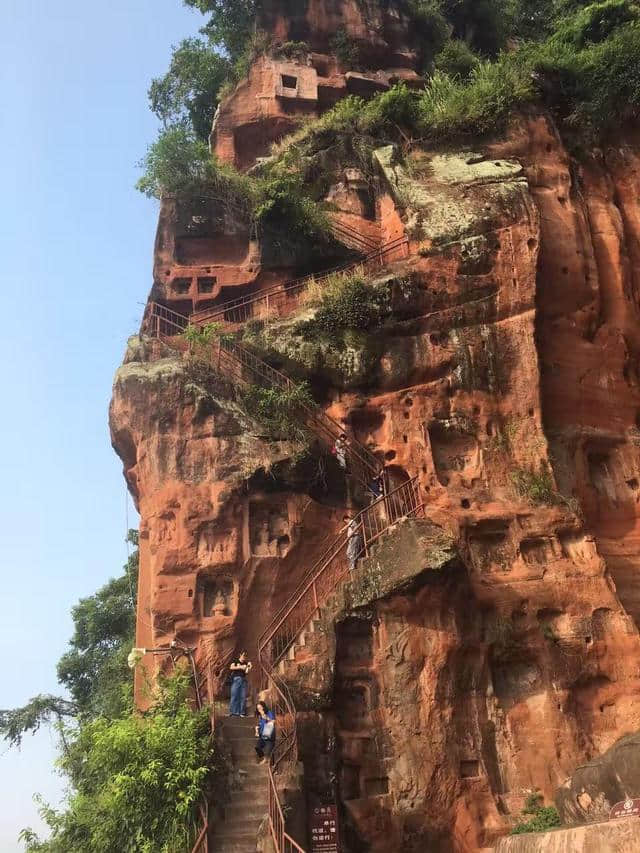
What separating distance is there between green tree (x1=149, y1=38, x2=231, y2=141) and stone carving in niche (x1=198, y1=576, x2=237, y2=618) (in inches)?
783

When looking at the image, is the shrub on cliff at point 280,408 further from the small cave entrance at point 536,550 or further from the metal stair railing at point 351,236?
the metal stair railing at point 351,236

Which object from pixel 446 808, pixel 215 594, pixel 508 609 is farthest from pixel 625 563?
pixel 215 594

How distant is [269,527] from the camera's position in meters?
16.1

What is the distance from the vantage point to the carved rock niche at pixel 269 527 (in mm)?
15758

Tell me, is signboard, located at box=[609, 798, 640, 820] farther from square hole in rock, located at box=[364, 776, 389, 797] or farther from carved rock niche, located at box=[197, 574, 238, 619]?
carved rock niche, located at box=[197, 574, 238, 619]

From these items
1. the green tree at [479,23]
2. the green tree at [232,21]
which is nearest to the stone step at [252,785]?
the green tree at [232,21]

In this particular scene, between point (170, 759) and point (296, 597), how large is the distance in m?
4.82

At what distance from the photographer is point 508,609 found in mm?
13945

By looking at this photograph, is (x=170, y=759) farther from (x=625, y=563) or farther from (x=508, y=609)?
(x=625, y=563)

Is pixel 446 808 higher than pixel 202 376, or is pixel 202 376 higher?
pixel 202 376

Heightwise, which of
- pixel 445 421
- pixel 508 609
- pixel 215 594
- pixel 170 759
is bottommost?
pixel 170 759

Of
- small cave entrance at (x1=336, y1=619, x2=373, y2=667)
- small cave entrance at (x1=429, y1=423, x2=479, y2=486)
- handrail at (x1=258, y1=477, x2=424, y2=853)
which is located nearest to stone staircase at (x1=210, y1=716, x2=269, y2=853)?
handrail at (x1=258, y1=477, x2=424, y2=853)

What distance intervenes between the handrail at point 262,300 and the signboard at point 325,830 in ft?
39.1

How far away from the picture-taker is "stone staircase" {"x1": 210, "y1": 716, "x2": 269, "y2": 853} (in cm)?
1078
